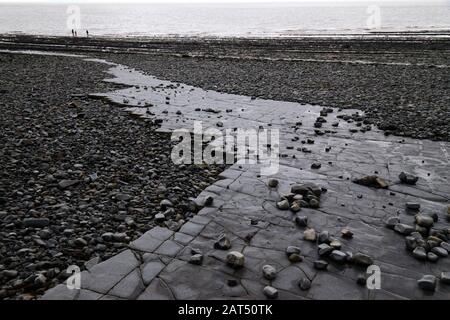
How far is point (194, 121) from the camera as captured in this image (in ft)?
34.9

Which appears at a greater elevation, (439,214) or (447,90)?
(447,90)

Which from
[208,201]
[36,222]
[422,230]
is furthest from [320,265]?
[36,222]

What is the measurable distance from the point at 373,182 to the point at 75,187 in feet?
17.2

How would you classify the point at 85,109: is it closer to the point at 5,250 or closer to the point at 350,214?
the point at 5,250

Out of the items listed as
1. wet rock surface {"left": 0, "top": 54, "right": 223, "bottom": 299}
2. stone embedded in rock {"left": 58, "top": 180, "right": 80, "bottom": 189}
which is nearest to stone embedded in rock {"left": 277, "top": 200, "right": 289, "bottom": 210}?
wet rock surface {"left": 0, "top": 54, "right": 223, "bottom": 299}

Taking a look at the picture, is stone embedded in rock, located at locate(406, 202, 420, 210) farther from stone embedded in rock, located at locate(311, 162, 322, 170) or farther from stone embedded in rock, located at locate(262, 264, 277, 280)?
stone embedded in rock, located at locate(262, 264, 277, 280)

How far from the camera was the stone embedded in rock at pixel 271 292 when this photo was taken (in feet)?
12.0

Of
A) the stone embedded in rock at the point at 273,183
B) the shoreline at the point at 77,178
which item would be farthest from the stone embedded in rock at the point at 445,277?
the stone embedded in rock at the point at 273,183

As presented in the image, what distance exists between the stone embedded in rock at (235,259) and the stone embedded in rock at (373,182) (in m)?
3.25

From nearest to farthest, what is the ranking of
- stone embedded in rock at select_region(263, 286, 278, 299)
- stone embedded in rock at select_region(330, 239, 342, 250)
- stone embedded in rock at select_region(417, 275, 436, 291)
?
stone embedded in rock at select_region(263, 286, 278, 299) → stone embedded in rock at select_region(417, 275, 436, 291) → stone embedded in rock at select_region(330, 239, 342, 250)

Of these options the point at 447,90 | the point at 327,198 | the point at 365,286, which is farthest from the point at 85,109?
the point at 447,90

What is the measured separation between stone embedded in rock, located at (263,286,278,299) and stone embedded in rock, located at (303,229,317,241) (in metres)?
1.17

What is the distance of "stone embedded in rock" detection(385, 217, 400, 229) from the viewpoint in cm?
501
